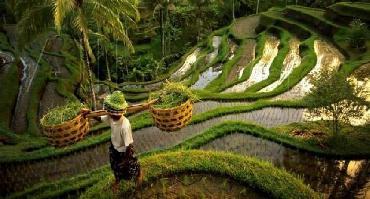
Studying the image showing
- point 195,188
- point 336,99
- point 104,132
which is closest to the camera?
point 195,188

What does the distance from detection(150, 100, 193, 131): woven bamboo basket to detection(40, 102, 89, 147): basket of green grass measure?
3.89 feet

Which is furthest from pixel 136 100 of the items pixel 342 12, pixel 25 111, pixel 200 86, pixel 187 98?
pixel 342 12

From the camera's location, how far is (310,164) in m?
9.03

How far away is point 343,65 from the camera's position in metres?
17.0

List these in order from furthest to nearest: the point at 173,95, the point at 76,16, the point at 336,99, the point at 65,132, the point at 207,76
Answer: the point at 207,76, the point at 76,16, the point at 336,99, the point at 173,95, the point at 65,132

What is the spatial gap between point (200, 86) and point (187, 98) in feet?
41.9

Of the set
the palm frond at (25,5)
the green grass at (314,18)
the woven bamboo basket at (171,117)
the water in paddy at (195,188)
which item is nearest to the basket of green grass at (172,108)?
the woven bamboo basket at (171,117)

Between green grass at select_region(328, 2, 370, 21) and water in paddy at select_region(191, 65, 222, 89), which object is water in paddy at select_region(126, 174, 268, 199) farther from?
green grass at select_region(328, 2, 370, 21)

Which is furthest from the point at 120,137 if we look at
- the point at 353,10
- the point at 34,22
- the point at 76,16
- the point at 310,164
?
the point at 353,10

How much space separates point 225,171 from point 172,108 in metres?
2.24

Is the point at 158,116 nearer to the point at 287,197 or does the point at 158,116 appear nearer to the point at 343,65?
the point at 287,197

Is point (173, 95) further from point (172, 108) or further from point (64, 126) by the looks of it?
point (64, 126)

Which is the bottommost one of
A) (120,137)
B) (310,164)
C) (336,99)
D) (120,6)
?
(310,164)

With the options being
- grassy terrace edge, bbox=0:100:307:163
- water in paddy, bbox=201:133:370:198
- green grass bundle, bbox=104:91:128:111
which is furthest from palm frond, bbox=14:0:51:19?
green grass bundle, bbox=104:91:128:111
